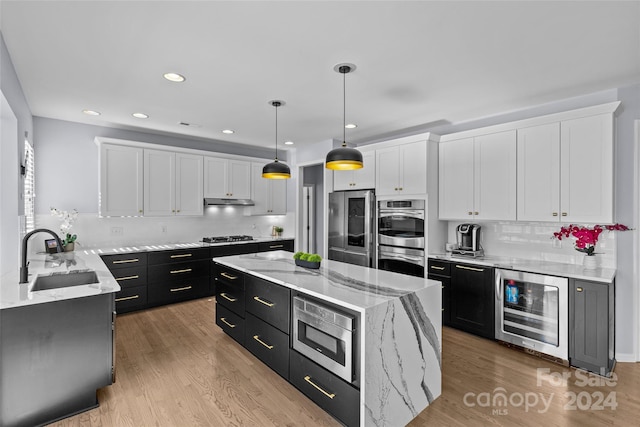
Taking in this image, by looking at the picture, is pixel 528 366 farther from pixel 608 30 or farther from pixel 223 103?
pixel 223 103

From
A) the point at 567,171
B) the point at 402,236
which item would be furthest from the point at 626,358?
the point at 402,236

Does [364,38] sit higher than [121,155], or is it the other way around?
[364,38]

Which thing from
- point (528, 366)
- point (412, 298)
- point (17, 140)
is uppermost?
point (17, 140)

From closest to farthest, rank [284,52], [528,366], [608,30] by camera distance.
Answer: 1. [608,30]
2. [284,52]
3. [528,366]

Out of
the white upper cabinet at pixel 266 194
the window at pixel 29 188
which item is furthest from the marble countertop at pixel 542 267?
the window at pixel 29 188

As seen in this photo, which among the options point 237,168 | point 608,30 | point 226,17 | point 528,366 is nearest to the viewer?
point 226,17

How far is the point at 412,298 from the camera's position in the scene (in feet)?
6.93

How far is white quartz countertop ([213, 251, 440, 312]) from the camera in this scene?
2.01m

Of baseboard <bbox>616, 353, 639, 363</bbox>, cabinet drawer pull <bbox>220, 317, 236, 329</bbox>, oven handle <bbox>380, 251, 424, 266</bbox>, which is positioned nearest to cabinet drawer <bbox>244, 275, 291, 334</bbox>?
cabinet drawer pull <bbox>220, 317, 236, 329</bbox>

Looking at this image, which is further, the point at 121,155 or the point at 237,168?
the point at 237,168

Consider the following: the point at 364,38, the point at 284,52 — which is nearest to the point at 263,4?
the point at 284,52

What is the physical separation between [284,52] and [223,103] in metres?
1.42

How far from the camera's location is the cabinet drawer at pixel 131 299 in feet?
13.7

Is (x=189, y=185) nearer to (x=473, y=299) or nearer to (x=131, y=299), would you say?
(x=131, y=299)
